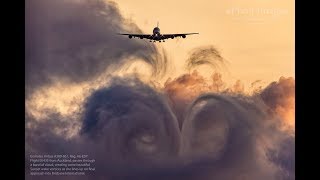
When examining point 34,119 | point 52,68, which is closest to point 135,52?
point 52,68

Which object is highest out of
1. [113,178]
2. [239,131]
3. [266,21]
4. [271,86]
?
[266,21]

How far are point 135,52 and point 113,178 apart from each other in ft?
5.27

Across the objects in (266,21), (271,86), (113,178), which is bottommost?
(113,178)

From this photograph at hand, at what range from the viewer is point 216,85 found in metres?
7.48

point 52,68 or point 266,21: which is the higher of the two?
point 266,21

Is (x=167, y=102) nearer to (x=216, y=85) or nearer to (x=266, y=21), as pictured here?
(x=216, y=85)

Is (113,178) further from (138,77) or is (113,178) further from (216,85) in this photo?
(216,85)

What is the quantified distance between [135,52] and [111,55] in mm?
306

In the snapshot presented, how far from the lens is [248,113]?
746 cm

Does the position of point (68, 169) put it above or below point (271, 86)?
below

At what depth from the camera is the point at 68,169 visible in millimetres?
7391

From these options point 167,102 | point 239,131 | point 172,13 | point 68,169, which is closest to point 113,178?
point 68,169

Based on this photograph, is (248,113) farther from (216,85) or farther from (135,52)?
(135,52)

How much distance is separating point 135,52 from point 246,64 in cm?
142
